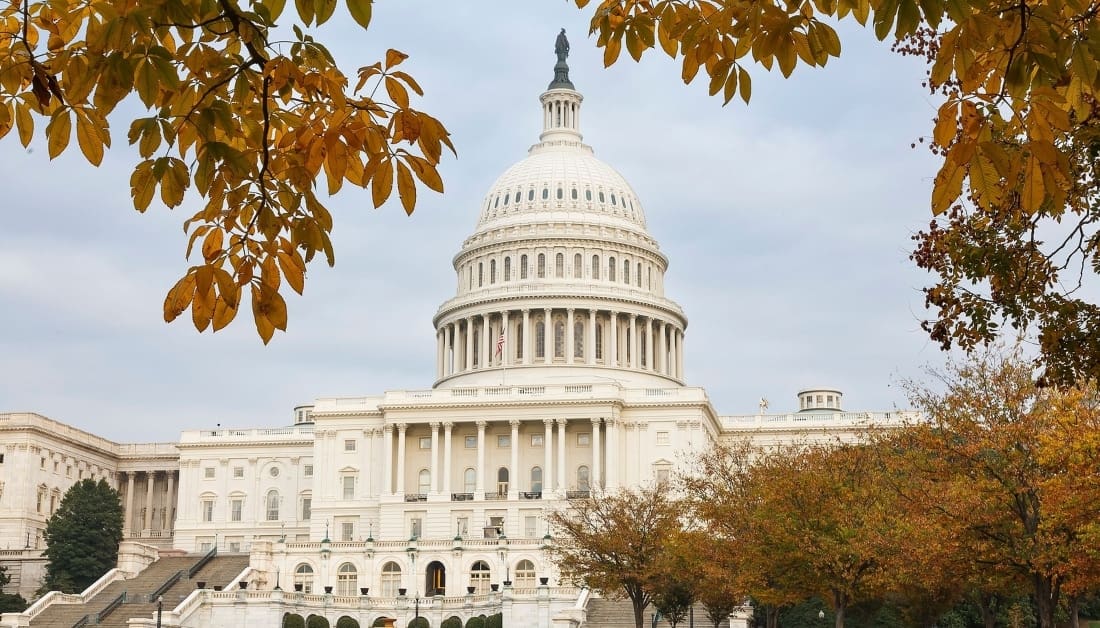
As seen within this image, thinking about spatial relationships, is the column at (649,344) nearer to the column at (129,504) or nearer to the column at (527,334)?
the column at (527,334)

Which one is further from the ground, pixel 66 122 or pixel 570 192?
pixel 570 192

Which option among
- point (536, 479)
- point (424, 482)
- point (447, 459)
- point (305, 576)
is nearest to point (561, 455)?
point (536, 479)

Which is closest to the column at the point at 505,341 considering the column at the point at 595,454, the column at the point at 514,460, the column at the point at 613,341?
the column at the point at 613,341

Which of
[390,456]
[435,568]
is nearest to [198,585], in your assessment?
[435,568]

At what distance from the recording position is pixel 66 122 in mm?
8773

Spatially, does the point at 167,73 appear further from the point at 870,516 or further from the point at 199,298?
the point at 870,516

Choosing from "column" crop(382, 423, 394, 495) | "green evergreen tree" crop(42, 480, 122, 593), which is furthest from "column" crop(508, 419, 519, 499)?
"green evergreen tree" crop(42, 480, 122, 593)

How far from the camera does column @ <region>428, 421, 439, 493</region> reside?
4508 inches

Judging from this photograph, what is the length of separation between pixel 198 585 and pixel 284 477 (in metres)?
43.0

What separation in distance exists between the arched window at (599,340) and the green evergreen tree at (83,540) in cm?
4157

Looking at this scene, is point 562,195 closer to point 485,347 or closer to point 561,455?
point 485,347

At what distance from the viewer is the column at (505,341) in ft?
418

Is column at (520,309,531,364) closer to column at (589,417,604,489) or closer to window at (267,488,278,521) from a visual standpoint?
column at (589,417,604,489)

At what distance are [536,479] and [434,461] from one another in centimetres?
781
